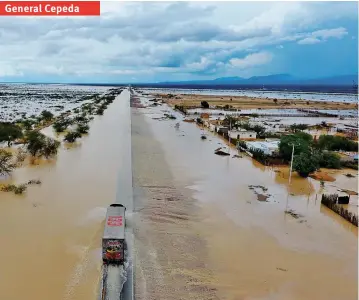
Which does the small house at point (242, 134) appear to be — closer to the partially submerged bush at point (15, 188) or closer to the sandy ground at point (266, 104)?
the partially submerged bush at point (15, 188)

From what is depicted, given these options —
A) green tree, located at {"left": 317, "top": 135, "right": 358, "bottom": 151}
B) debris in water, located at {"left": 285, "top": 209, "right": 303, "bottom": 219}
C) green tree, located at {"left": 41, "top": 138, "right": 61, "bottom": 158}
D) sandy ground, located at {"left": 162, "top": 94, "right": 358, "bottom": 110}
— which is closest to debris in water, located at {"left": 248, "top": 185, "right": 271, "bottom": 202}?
debris in water, located at {"left": 285, "top": 209, "right": 303, "bottom": 219}

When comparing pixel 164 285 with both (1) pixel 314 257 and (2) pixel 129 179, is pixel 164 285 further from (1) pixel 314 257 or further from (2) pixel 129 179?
(2) pixel 129 179

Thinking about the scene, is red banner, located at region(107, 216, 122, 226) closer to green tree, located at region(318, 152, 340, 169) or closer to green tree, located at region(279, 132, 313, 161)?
green tree, located at region(279, 132, 313, 161)

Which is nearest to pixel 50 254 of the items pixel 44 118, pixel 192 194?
pixel 192 194

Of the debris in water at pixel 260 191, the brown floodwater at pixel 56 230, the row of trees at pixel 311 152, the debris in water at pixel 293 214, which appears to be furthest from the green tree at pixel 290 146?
the brown floodwater at pixel 56 230

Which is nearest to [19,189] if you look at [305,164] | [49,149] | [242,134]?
[49,149]
